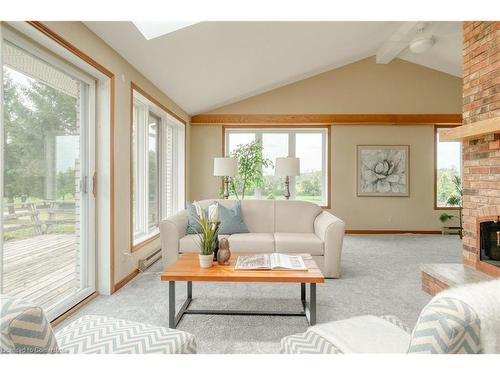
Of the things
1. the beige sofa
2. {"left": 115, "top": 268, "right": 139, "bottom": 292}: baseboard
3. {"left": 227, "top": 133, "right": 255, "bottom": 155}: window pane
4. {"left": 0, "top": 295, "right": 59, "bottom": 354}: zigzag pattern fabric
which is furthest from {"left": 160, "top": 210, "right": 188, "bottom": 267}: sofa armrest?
{"left": 227, "top": 133, "right": 255, "bottom": 155}: window pane

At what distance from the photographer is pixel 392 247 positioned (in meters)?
5.05

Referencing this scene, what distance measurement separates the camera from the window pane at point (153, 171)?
4.54 metres

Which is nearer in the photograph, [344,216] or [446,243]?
[446,243]

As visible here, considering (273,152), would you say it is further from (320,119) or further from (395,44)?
(395,44)

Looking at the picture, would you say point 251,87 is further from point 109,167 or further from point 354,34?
point 109,167

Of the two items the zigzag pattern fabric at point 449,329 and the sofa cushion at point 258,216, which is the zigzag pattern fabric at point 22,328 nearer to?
the zigzag pattern fabric at point 449,329

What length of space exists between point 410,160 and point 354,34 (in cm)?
282

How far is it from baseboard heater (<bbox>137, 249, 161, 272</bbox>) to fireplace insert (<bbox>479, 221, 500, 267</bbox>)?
3.30 meters

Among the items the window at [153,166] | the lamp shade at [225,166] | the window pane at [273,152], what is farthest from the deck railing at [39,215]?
the window pane at [273,152]

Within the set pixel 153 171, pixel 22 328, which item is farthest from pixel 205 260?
pixel 153 171

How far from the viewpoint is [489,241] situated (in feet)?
9.09

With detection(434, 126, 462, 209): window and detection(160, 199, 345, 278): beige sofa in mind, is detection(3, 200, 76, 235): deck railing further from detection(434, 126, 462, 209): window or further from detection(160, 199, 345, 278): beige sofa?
detection(434, 126, 462, 209): window
